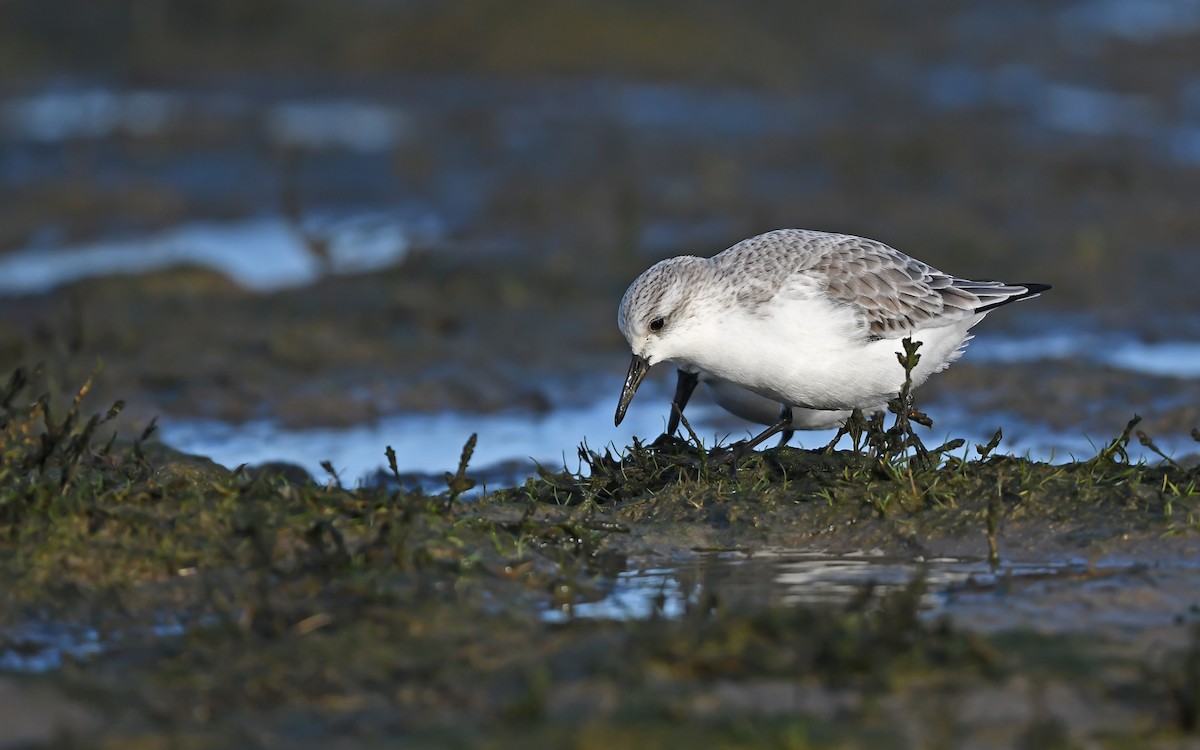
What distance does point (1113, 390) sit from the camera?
35.1 ft

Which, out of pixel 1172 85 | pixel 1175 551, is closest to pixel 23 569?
pixel 1175 551

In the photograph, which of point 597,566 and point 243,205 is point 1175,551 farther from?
point 243,205

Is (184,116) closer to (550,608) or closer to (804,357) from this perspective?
(804,357)

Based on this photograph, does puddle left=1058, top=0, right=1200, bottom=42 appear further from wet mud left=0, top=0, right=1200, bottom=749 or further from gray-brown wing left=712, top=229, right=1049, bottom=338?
gray-brown wing left=712, top=229, right=1049, bottom=338

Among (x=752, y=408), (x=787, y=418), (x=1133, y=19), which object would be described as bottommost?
(x=787, y=418)

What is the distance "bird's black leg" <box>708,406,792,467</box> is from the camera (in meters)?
6.76

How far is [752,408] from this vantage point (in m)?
7.84

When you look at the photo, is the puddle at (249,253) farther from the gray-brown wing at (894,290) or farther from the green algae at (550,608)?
the green algae at (550,608)

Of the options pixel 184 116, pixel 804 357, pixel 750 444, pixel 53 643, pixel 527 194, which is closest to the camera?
pixel 53 643

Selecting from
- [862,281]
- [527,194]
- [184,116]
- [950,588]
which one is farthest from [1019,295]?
[184,116]

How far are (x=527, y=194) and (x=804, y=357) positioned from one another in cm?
1024

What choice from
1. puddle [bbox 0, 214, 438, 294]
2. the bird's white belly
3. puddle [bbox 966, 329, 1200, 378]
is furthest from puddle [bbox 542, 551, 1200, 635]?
puddle [bbox 0, 214, 438, 294]

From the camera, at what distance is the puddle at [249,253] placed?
1398cm

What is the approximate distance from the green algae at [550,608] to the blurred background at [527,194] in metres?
2.71
